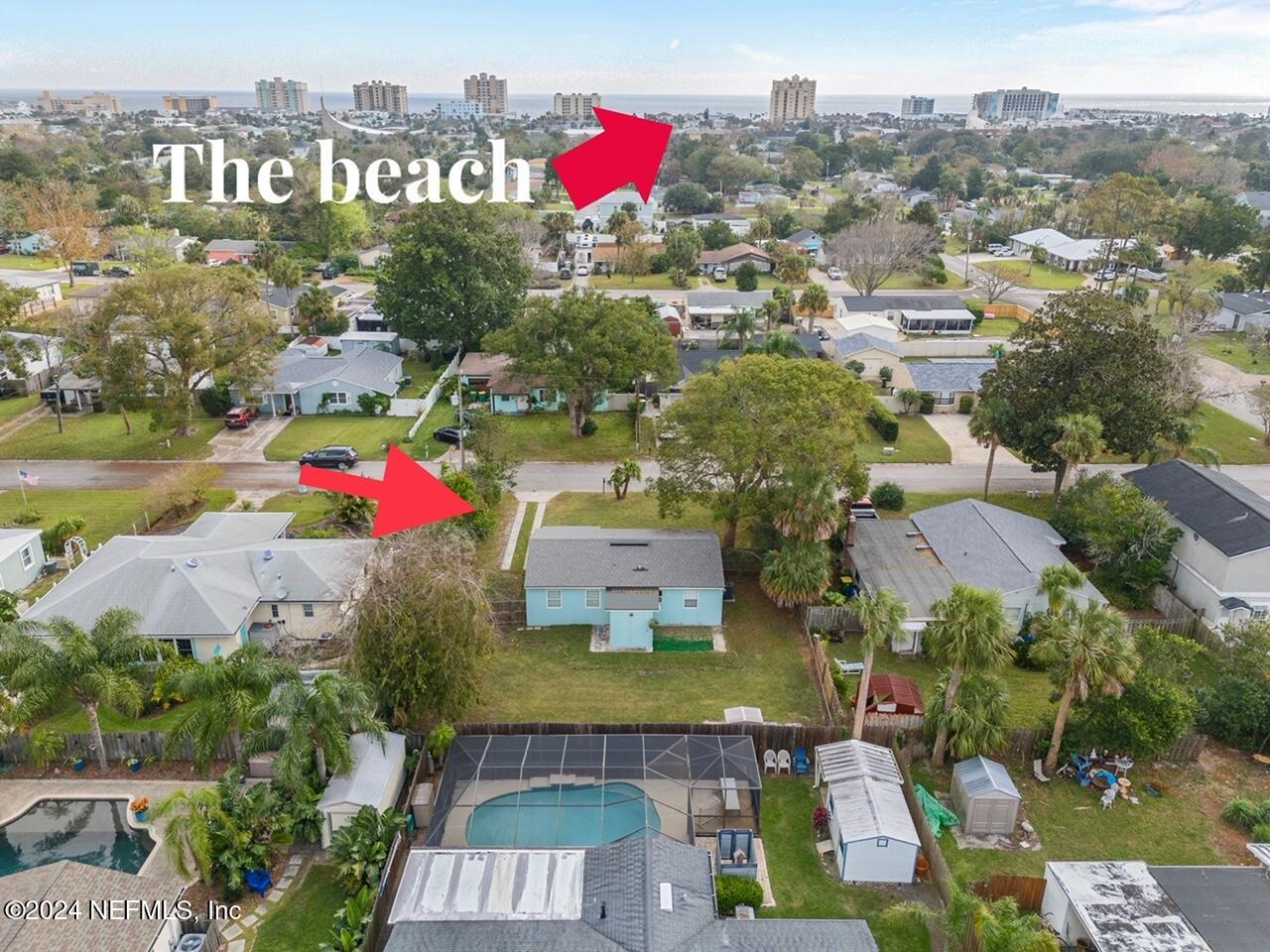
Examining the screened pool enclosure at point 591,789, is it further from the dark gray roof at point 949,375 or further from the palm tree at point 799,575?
the dark gray roof at point 949,375

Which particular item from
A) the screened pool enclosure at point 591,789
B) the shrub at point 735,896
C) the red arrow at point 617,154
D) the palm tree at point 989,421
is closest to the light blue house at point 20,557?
the screened pool enclosure at point 591,789

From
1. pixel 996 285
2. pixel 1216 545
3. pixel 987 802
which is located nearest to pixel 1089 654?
pixel 987 802

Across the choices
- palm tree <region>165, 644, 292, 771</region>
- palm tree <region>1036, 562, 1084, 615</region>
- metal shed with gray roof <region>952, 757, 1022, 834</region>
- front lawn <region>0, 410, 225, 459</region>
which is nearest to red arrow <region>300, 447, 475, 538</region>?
palm tree <region>165, 644, 292, 771</region>

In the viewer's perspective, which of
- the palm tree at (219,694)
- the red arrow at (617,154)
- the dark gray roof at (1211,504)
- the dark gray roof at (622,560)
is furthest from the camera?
the dark gray roof at (1211,504)

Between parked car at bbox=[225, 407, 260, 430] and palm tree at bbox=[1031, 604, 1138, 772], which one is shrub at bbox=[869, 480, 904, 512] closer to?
palm tree at bbox=[1031, 604, 1138, 772]

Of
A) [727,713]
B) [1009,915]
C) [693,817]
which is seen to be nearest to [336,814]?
[693,817]
